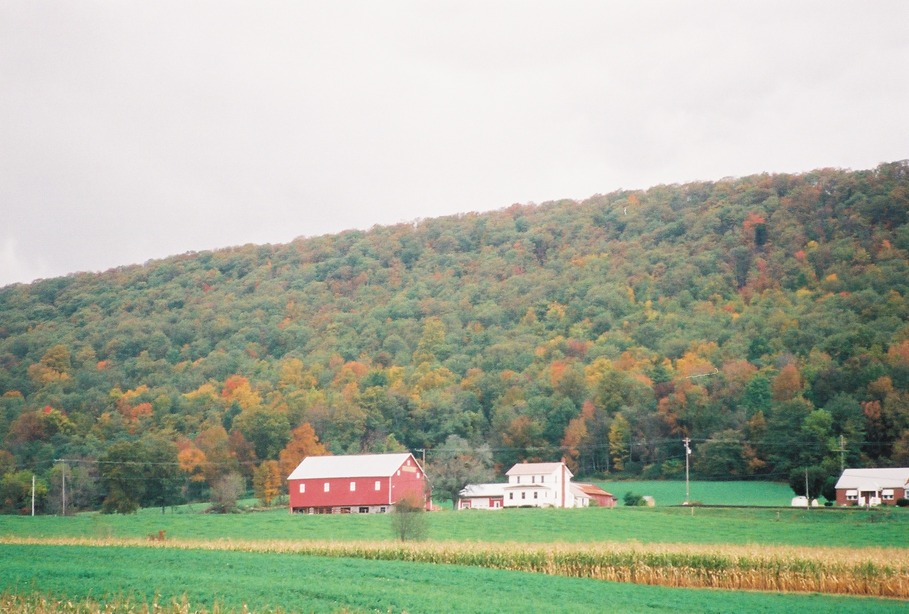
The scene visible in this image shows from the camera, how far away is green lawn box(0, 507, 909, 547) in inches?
2078

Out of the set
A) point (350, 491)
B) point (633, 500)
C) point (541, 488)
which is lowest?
point (633, 500)

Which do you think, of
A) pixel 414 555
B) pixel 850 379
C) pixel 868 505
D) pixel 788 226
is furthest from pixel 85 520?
pixel 788 226

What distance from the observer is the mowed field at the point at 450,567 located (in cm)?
2666

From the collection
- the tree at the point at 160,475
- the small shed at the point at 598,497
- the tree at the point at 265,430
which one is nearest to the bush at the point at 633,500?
the small shed at the point at 598,497

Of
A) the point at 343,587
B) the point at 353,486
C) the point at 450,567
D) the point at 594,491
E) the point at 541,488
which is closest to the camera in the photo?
the point at 343,587

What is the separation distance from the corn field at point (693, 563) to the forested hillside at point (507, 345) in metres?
46.6

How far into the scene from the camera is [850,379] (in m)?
99.5

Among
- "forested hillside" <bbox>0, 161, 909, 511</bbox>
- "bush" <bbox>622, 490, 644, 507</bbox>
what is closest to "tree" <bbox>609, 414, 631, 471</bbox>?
A: "forested hillside" <bbox>0, 161, 909, 511</bbox>

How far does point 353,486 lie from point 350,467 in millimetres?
2411

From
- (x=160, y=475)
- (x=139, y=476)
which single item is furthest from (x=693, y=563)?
(x=160, y=475)

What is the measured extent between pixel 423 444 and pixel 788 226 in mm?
68837

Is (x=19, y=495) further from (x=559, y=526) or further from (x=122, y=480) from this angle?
(x=559, y=526)

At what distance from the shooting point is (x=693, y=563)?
37188 mm

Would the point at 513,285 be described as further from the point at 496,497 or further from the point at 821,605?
the point at 821,605
